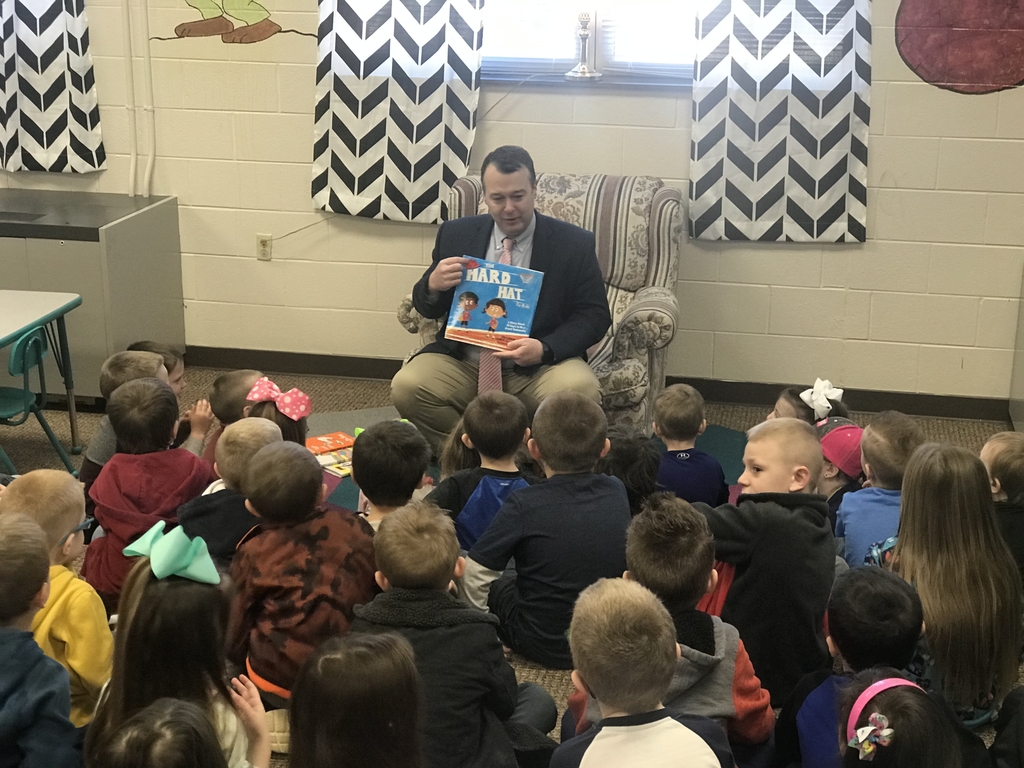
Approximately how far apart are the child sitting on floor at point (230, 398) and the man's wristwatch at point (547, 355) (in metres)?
1.02

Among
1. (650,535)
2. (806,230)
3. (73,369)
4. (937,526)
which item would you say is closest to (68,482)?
(650,535)

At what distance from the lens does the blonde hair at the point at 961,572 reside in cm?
221

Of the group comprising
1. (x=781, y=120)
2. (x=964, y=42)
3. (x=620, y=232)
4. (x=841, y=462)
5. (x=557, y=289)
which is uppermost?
(x=964, y=42)

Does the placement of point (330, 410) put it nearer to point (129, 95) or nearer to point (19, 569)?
point (129, 95)

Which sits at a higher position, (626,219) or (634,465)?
(626,219)

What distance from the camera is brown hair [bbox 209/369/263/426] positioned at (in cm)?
314

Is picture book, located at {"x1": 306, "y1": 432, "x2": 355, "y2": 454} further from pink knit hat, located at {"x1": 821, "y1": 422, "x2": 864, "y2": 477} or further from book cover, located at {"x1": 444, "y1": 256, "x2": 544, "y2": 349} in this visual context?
pink knit hat, located at {"x1": 821, "y1": 422, "x2": 864, "y2": 477}

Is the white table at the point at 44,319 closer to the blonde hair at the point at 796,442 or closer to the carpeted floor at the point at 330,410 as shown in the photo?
the carpeted floor at the point at 330,410

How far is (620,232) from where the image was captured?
4355mm

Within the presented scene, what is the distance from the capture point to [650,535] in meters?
2.07

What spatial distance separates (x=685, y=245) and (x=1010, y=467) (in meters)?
2.34

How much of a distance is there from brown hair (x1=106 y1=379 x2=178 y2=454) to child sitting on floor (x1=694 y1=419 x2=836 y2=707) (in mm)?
1315

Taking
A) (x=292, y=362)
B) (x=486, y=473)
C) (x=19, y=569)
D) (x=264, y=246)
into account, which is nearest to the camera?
(x=19, y=569)

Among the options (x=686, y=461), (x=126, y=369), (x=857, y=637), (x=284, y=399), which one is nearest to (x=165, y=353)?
(x=126, y=369)
